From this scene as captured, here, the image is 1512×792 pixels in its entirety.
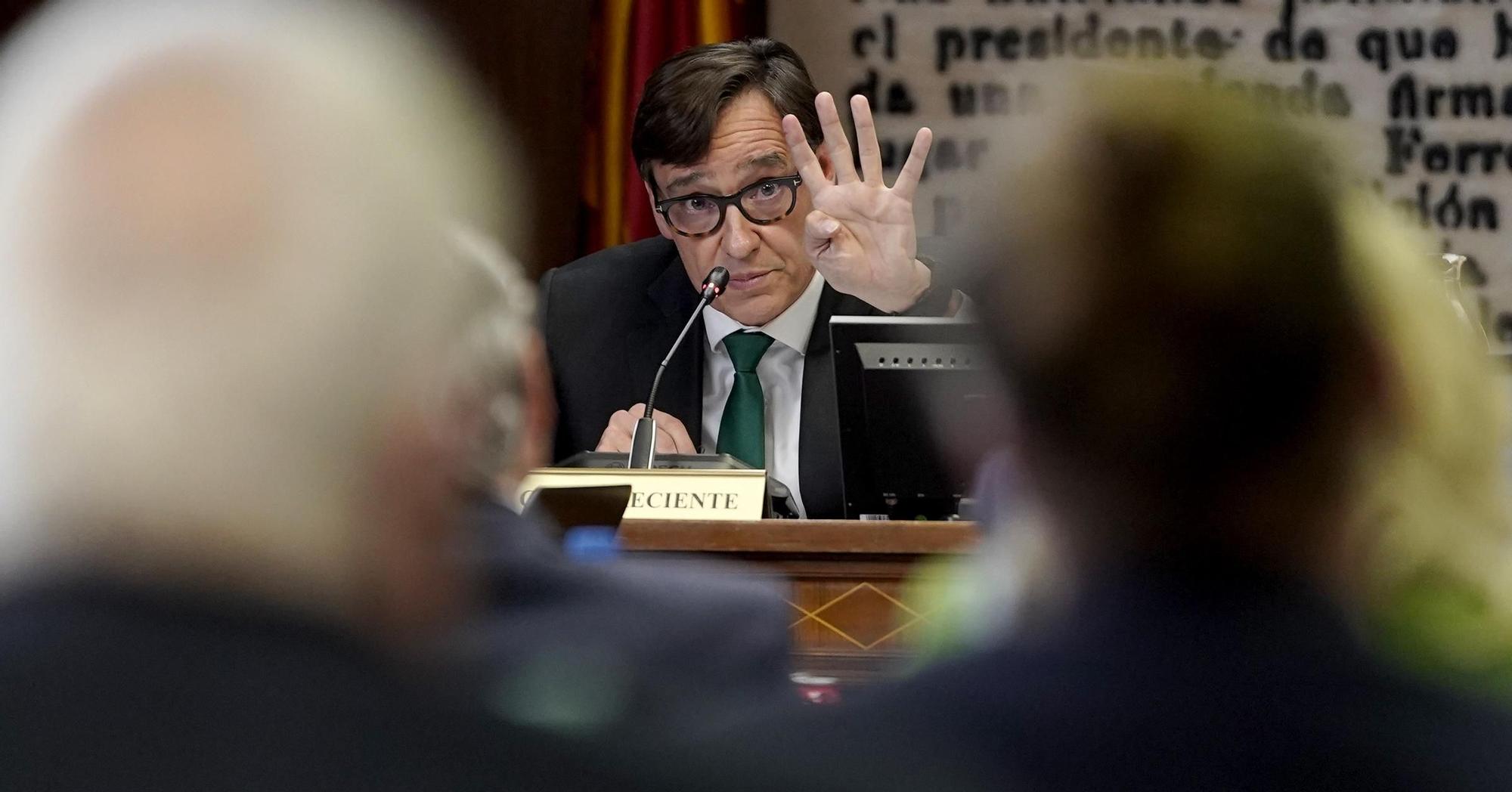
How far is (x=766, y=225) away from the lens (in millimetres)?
2574

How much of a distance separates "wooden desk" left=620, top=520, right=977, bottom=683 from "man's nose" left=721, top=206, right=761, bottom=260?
956 millimetres

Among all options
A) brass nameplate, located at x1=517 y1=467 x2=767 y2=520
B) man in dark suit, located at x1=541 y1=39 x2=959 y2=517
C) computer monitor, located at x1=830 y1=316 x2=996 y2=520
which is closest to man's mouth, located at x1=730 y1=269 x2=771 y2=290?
man in dark suit, located at x1=541 y1=39 x2=959 y2=517

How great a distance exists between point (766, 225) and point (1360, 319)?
78.9 inches

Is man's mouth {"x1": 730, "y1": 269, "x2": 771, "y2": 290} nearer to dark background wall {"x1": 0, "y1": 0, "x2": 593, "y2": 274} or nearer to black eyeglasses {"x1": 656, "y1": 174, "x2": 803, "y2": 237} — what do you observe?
black eyeglasses {"x1": 656, "y1": 174, "x2": 803, "y2": 237}

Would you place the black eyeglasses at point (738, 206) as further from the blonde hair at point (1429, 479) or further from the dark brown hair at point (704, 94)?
the blonde hair at point (1429, 479)

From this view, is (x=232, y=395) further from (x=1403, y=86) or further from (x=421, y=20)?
(x=1403, y=86)

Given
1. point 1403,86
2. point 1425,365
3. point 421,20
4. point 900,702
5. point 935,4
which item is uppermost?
point 935,4

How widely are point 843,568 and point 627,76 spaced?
2.01 meters

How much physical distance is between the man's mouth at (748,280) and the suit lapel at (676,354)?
0.28 feet

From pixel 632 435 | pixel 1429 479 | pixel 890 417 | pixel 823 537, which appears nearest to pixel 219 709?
pixel 1429 479

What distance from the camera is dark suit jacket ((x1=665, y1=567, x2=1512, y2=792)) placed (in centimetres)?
56

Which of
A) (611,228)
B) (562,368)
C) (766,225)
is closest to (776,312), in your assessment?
(766,225)

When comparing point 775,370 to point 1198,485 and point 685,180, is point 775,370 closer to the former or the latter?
point 685,180

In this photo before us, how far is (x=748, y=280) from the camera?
2.55 metres
